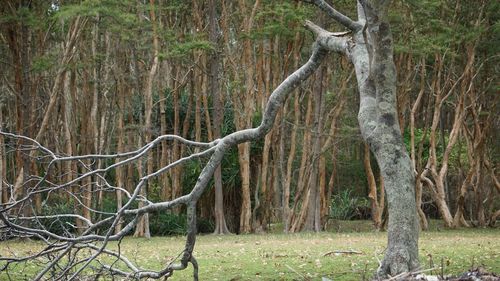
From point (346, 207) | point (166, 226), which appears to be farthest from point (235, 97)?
point (346, 207)

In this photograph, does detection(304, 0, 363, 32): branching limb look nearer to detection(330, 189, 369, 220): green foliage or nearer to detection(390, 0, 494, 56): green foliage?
detection(390, 0, 494, 56): green foliage

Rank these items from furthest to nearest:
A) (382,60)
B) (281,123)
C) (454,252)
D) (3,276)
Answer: (281,123), (454,252), (3,276), (382,60)

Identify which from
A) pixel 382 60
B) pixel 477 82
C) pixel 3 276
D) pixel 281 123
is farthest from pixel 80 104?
pixel 382 60

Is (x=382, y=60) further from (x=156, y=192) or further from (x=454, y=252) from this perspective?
(x=156, y=192)

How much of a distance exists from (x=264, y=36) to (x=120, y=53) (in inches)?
343

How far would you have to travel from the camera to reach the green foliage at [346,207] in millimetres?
24922

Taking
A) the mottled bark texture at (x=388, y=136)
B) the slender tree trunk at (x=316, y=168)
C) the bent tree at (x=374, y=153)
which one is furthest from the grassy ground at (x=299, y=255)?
the slender tree trunk at (x=316, y=168)

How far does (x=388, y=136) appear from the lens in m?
8.07

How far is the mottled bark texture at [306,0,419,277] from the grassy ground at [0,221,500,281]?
459 mm

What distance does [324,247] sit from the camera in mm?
13852

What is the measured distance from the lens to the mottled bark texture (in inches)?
308

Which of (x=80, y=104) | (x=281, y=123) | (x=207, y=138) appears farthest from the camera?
(x=80, y=104)

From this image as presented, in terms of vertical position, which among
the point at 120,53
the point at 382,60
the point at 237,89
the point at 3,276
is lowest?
the point at 3,276

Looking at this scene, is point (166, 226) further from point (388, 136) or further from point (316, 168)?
point (388, 136)
